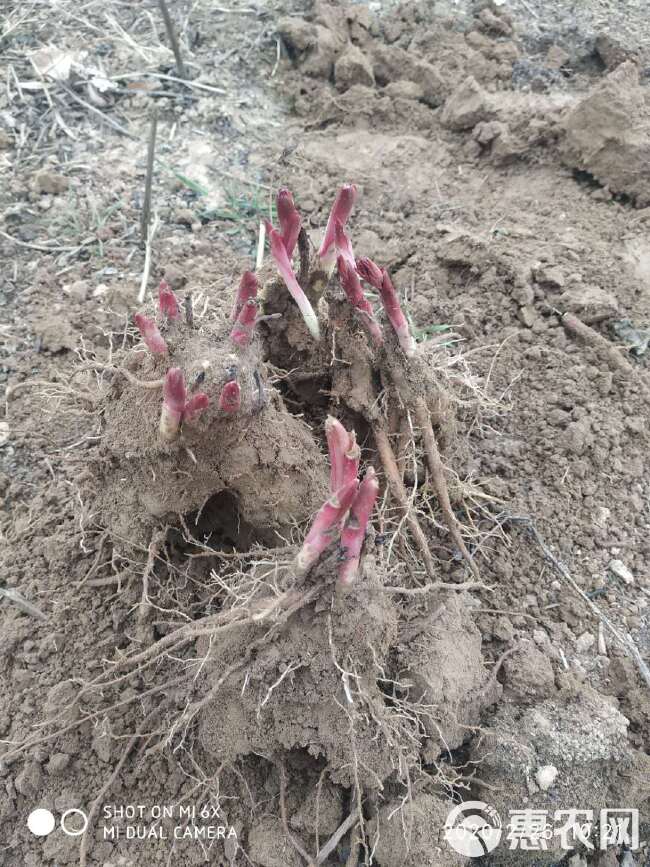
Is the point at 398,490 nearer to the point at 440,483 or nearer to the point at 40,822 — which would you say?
the point at 440,483

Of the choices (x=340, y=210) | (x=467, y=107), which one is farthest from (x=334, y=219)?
(x=467, y=107)

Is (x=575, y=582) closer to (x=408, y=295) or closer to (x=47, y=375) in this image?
(x=408, y=295)

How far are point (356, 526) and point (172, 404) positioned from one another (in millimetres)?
400

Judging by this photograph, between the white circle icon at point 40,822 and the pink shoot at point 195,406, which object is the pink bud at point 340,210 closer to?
the pink shoot at point 195,406

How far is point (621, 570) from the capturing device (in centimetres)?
171

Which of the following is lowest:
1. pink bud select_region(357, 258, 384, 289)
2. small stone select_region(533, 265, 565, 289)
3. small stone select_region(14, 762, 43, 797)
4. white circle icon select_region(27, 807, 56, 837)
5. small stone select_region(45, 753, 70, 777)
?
white circle icon select_region(27, 807, 56, 837)

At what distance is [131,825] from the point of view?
134 centimetres

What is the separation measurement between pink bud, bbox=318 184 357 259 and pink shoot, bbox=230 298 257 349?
29 centimetres

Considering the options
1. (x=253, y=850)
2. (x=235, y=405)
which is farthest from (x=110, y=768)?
(x=235, y=405)

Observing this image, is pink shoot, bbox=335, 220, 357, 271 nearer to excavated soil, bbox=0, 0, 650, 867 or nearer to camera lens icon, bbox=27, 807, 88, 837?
excavated soil, bbox=0, 0, 650, 867

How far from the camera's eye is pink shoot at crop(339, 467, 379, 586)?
3.36 feet

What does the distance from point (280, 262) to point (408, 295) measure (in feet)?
3.21

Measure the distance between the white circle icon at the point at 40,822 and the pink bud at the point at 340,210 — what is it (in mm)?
1345

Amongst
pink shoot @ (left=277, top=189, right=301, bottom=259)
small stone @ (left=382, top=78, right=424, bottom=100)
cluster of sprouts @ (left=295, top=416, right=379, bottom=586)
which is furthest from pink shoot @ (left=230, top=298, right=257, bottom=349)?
small stone @ (left=382, top=78, right=424, bottom=100)
